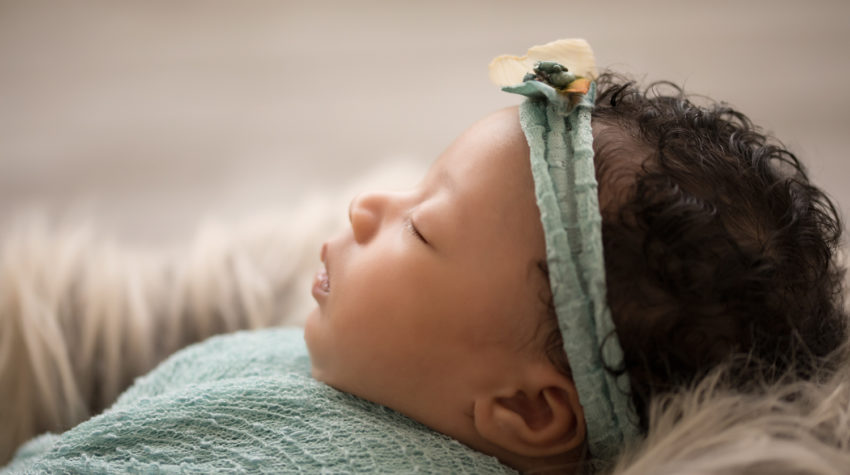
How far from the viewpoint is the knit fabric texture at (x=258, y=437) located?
29.9 inches

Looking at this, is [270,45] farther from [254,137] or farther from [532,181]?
[532,181]

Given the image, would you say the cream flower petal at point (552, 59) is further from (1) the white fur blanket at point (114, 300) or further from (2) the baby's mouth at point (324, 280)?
(1) the white fur blanket at point (114, 300)

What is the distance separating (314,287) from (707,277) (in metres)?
0.45

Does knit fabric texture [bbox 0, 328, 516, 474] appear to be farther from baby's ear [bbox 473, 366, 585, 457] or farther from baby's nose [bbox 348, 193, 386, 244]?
baby's nose [bbox 348, 193, 386, 244]

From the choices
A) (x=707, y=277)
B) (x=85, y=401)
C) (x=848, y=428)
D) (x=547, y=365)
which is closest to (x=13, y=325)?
(x=85, y=401)

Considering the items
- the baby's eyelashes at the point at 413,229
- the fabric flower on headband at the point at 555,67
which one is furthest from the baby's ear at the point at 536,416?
the fabric flower on headband at the point at 555,67

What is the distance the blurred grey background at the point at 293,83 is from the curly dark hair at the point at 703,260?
2.73 feet

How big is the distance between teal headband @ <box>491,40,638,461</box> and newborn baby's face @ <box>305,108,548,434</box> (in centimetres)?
3

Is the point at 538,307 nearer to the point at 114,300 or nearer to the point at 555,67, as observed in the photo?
the point at 555,67

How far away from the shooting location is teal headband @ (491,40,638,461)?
709 millimetres

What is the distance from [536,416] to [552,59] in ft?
1.37

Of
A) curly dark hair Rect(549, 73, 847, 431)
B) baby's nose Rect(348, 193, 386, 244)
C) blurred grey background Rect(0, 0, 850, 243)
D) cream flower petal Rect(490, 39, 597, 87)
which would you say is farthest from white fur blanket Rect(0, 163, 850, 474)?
curly dark hair Rect(549, 73, 847, 431)

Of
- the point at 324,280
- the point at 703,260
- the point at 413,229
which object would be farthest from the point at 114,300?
the point at 703,260

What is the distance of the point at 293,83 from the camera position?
191cm
